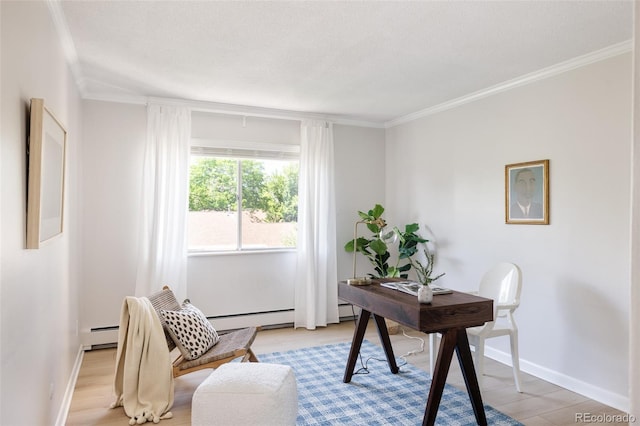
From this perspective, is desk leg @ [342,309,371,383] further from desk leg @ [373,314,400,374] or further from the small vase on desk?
the small vase on desk

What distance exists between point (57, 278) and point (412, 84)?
3233mm

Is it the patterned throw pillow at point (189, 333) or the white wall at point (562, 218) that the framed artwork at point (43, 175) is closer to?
the patterned throw pillow at point (189, 333)

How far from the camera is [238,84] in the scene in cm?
393

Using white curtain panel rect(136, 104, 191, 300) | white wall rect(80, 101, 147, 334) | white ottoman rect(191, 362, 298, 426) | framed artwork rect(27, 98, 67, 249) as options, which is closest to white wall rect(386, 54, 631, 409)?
white ottoman rect(191, 362, 298, 426)

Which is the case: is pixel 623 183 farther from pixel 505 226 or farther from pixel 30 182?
pixel 30 182

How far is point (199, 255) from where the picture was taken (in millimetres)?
4699

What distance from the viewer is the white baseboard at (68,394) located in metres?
2.70

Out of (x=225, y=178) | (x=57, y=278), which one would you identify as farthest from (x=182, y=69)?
(x=57, y=278)

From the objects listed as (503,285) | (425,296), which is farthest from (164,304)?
(503,285)

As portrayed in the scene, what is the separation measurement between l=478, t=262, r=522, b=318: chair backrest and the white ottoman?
5.98ft

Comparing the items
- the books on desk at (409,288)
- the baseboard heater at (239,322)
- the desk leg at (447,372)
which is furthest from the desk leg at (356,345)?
the baseboard heater at (239,322)

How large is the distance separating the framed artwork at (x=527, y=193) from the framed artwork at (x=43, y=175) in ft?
11.4

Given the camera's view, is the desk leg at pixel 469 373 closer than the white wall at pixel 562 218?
Yes

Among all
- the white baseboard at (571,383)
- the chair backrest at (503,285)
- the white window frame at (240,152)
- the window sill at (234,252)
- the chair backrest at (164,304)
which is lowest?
the white baseboard at (571,383)
